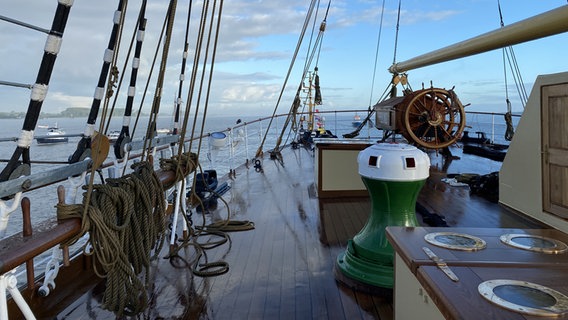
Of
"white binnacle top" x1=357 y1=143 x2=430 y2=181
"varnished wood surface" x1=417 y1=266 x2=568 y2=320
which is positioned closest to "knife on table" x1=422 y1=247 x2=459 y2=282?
"varnished wood surface" x1=417 y1=266 x2=568 y2=320

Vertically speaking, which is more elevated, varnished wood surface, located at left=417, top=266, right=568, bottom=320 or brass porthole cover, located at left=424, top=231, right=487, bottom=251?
brass porthole cover, located at left=424, top=231, right=487, bottom=251

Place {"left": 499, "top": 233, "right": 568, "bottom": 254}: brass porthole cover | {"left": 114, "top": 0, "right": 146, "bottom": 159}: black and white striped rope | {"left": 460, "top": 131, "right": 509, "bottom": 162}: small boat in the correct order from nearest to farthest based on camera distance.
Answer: {"left": 499, "top": 233, "right": 568, "bottom": 254}: brass porthole cover
{"left": 114, "top": 0, "right": 146, "bottom": 159}: black and white striped rope
{"left": 460, "top": 131, "right": 509, "bottom": 162}: small boat

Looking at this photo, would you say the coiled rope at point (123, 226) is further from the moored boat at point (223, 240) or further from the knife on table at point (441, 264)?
the knife on table at point (441, 264)

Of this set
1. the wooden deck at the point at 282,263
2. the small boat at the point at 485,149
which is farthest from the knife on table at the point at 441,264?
the small boat at the point at 485,149

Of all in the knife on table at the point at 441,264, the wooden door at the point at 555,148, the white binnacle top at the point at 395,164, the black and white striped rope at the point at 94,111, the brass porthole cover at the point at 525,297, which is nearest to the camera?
the brass porthole cover at the point at 525,297

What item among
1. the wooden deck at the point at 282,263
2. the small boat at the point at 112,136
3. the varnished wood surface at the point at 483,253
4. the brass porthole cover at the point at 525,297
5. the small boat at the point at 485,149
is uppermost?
the small boat at the point at 112,136

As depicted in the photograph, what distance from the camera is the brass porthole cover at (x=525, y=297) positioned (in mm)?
914

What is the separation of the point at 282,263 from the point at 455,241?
131 cm

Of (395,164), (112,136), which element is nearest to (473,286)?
(395,164)

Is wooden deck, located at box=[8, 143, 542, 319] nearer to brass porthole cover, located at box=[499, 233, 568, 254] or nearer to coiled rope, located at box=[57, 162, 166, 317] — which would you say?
coiled rope, located at box=[57, 162, 166, 317]

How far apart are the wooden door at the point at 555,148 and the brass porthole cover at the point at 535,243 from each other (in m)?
1.79

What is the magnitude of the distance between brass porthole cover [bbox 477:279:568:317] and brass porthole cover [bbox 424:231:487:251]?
0.93 ft

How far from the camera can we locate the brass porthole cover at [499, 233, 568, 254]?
1326 mm

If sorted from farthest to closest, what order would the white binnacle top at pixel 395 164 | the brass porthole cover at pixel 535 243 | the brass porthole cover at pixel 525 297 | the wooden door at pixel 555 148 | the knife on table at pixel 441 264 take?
1. the wooden door at pixel 555 148
2. the white binnacle top at pixel 395 164
3. the brass porthole cover at pixel 535 243
4. the knife on table at pixel 441 264
5. the brass porthole cover at pixel 525 297
